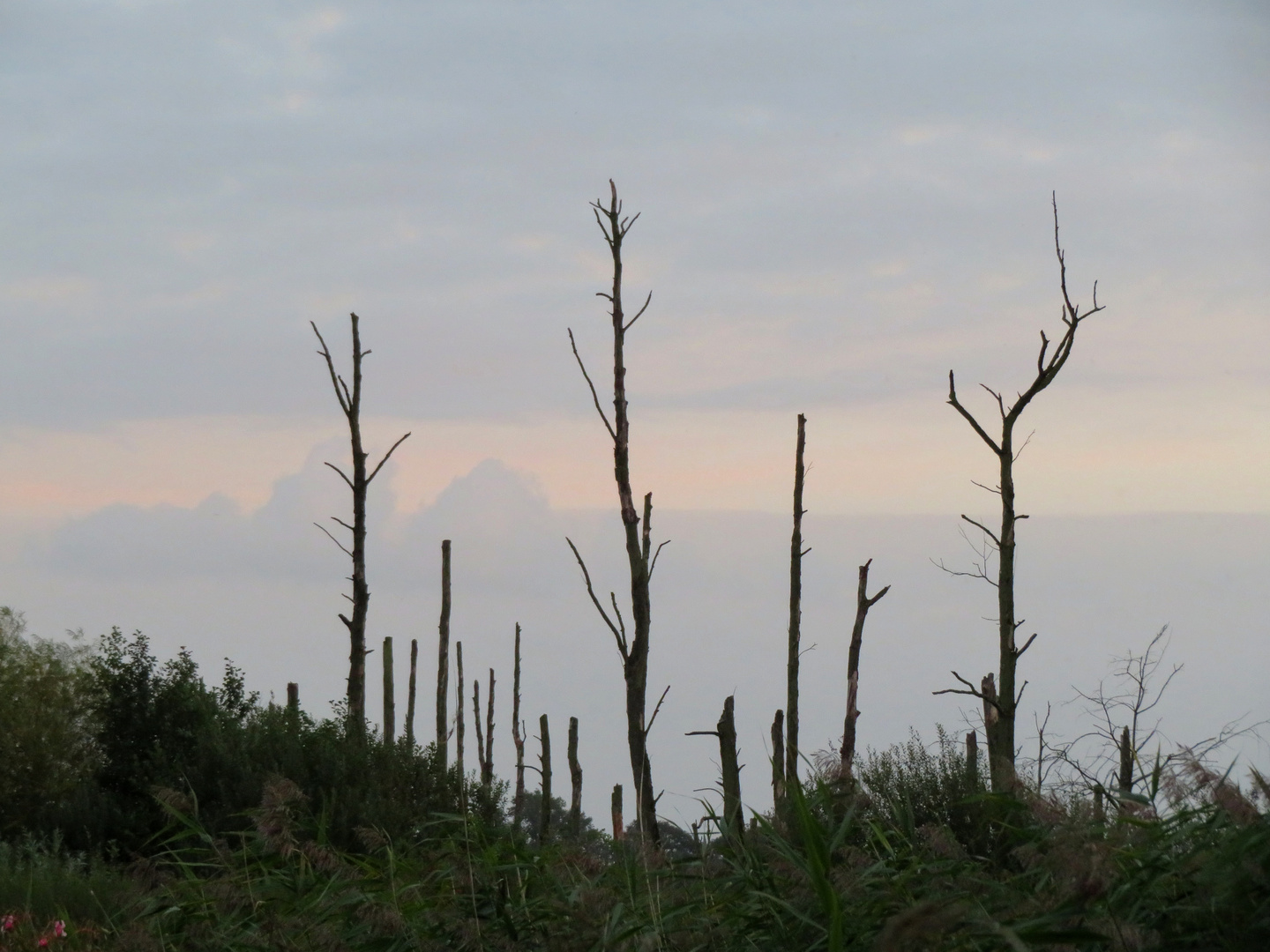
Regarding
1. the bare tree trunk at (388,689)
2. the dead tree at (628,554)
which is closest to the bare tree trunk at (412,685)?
the bare tree trunk at (388,689)

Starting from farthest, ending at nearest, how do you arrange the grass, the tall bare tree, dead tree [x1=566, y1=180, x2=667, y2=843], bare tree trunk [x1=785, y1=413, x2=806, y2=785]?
the tall bare tree < bare tree trunk [x1=785, y1=413, x2=806, y2=785] < dead tree [x1=566, y1=180, x2=667, y2=843] < the grass

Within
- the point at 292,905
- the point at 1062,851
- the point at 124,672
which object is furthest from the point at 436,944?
the point at 124,672

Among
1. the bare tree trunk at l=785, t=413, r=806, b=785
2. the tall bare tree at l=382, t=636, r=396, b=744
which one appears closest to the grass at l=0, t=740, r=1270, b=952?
the bare tree trunk at l=785, t=413, r=806, b=785

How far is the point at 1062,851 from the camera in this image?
131 inches

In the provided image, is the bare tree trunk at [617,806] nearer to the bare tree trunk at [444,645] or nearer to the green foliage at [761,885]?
the bare tree trunk at [444,645]

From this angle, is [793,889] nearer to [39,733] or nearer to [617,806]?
[39,733]

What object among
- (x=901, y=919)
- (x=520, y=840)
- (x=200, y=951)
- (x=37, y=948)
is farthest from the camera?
(x=37, y=948)

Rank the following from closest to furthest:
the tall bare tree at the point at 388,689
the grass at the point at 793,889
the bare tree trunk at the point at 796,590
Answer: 1. the grass at the point at 793,889
2. the bare tree trunk at the point at 796,590
3. the tall bare tree at the point at 388,689

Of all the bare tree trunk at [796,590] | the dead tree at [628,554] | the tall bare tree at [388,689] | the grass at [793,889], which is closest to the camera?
the grass at [793,889]

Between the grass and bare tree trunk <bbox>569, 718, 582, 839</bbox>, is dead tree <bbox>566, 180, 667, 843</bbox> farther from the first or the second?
bare tree trunk <bbox>569, 718, 582, 839</bbox>

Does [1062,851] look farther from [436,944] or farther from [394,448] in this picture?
[394,448]

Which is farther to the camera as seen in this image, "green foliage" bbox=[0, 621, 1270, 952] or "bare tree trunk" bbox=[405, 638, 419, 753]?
"bare tree trunk" bbox=[405, 638, 419, 753]

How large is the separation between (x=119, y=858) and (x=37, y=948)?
5.51 meters

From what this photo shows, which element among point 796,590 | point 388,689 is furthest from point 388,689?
point 796,590
